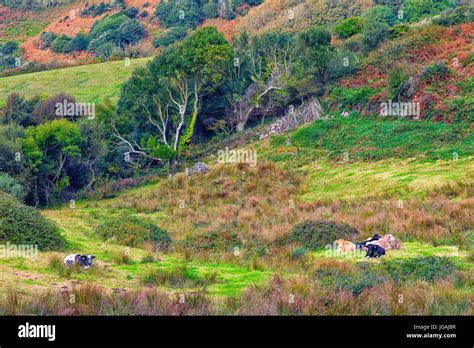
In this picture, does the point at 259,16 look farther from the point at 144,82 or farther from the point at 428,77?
the point at 428,77

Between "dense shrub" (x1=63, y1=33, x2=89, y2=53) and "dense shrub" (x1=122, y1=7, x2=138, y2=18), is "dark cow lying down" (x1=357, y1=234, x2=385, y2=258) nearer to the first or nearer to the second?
"dense shrub" (x1=63, y1=33, x2=89, y2=53)

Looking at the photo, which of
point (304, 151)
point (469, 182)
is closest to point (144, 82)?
point (304, 151)

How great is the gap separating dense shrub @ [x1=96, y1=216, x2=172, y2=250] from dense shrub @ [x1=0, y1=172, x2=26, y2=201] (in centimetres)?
803

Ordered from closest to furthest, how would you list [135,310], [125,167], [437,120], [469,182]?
[135,310]
[469,182]
[437,120]
[125,167]

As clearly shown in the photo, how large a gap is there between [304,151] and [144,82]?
12.9m

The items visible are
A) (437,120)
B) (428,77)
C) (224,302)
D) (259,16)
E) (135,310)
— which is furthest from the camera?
(259,16)

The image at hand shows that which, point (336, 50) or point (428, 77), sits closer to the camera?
point (428, 77)

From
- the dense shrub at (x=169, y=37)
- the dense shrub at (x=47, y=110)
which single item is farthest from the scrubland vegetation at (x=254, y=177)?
the dense shrub at (x=169, y=37)

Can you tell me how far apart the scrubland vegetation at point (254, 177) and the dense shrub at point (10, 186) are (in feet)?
0.55

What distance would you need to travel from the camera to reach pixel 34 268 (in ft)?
38.8

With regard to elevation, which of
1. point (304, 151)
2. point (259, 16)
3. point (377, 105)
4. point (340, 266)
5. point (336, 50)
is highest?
point (259, 16)

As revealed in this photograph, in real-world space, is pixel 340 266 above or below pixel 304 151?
below

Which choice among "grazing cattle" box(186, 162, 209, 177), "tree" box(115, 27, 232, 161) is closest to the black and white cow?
"grazing cattle" box(186, 162, 209, 177)

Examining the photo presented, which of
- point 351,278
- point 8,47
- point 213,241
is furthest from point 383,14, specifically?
point 8,47
